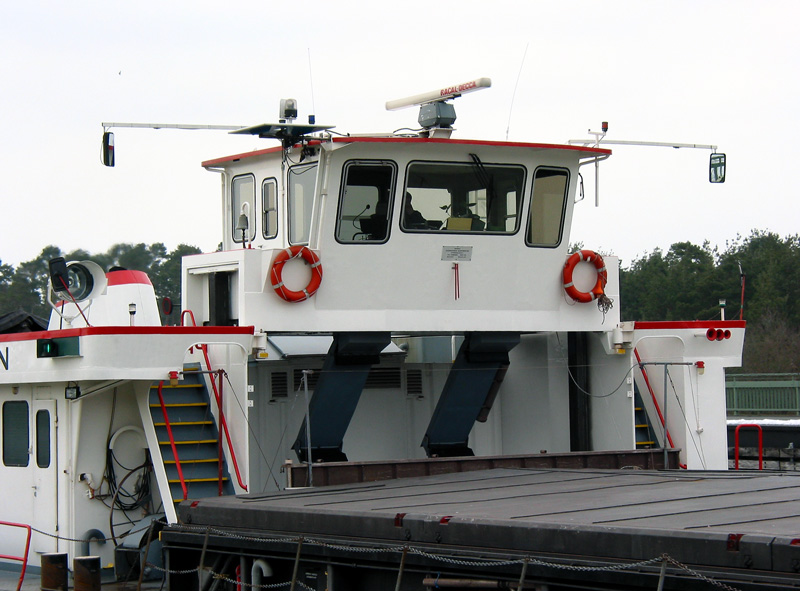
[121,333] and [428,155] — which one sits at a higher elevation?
[428,155]

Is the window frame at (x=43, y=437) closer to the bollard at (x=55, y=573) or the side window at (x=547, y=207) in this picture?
the bollard at (x=55, y=573)

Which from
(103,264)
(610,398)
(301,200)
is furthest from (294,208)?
(103,264)

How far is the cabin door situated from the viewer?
1296 centimetres

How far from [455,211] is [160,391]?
3.94m

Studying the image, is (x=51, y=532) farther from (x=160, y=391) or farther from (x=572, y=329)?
(x=572, y=329)

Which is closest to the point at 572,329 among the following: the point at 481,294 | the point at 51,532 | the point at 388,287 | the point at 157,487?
the point at 481,294

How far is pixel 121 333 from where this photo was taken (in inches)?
461

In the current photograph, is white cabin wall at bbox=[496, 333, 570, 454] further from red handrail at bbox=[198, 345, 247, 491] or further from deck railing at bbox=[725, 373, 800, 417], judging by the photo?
deck railing at bbox=[725, 373, 800, 417]

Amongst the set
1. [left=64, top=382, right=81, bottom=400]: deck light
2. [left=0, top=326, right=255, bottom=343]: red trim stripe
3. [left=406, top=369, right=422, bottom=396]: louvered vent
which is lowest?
[left=406, top=369, right=422, bottom=396]: louvered vent

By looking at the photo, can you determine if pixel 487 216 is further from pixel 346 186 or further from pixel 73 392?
pixel 73 392

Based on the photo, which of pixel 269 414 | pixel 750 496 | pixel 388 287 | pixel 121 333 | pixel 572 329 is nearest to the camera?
pixel 750 496

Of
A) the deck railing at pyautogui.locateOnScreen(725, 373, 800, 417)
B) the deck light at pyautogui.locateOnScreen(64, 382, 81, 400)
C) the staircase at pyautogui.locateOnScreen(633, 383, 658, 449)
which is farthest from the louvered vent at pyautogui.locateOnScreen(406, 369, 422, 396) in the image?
the deck railing at pyautogui.locateOnScreen(725, 373, 800, 417)

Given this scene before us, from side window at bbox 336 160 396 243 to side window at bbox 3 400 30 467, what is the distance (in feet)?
14.9

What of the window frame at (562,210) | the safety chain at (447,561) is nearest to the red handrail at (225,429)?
the safety chain at (447,561)
